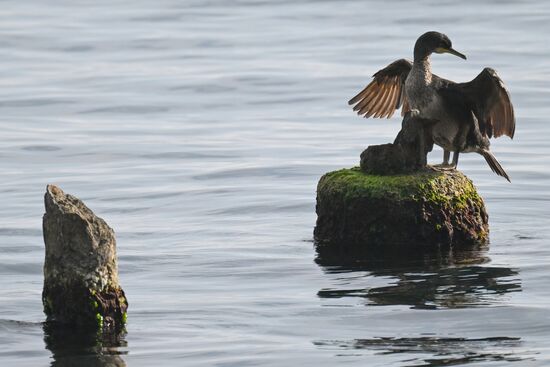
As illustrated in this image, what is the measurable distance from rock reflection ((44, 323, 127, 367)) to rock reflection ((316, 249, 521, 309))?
1967mm

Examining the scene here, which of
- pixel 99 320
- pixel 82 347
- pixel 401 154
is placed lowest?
pixel 82 347

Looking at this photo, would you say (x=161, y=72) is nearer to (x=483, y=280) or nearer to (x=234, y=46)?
(x=234, y=46)

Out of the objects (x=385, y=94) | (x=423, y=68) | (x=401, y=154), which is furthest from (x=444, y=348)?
(x=385, y=94)

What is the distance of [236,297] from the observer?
10883 millimetres

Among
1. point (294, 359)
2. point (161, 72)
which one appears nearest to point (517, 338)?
point (294, 359)

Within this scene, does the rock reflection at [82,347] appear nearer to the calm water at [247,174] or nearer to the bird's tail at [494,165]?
the calm water at [247,174]

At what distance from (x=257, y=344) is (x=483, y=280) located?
8.28ft

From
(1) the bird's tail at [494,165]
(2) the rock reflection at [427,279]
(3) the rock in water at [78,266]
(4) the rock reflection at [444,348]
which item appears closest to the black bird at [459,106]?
(1) the bird's tail at [494,165]

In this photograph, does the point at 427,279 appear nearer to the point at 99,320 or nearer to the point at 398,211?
the point at 398,211

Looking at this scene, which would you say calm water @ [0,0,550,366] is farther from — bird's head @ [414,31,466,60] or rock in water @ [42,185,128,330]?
bird's head @ [414,31,466,60]

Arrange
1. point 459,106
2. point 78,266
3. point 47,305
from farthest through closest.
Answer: point 459,106, point 47,305, point 78,266

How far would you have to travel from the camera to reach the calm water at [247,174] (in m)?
9.70

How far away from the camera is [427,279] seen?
1136 centimetres

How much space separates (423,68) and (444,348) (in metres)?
4.94
